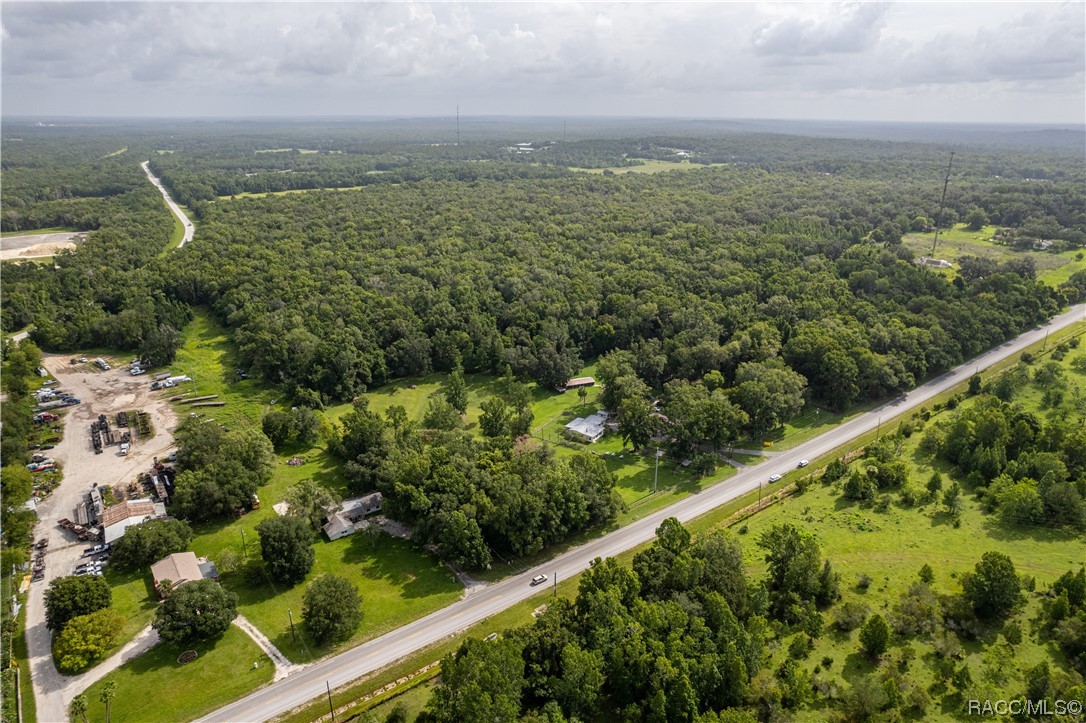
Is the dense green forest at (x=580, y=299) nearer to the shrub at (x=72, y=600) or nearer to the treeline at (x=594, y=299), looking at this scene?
the treeline at (x=594, y=299)

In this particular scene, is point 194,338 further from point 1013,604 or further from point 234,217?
point 1013,604

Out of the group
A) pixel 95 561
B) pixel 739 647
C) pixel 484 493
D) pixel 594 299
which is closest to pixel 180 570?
pixel 95 561

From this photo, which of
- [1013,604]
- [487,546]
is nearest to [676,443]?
[487,546]

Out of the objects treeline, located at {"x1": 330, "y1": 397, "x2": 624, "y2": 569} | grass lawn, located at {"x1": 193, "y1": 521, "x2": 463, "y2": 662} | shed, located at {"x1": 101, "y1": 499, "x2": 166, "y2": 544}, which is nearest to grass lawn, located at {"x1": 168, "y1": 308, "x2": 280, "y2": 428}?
shed, located at {"x1": 101, "y1": 499, "x2": 166, "y2": 544}

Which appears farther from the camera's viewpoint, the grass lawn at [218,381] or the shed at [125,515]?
the grass lawn at [218,381]

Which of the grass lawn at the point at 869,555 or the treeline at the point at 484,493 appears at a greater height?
the treeline at the point at 484,493

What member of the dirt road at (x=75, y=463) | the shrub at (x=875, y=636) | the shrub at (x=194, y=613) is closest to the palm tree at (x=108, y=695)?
the dirt road at (x=75, y=463)
